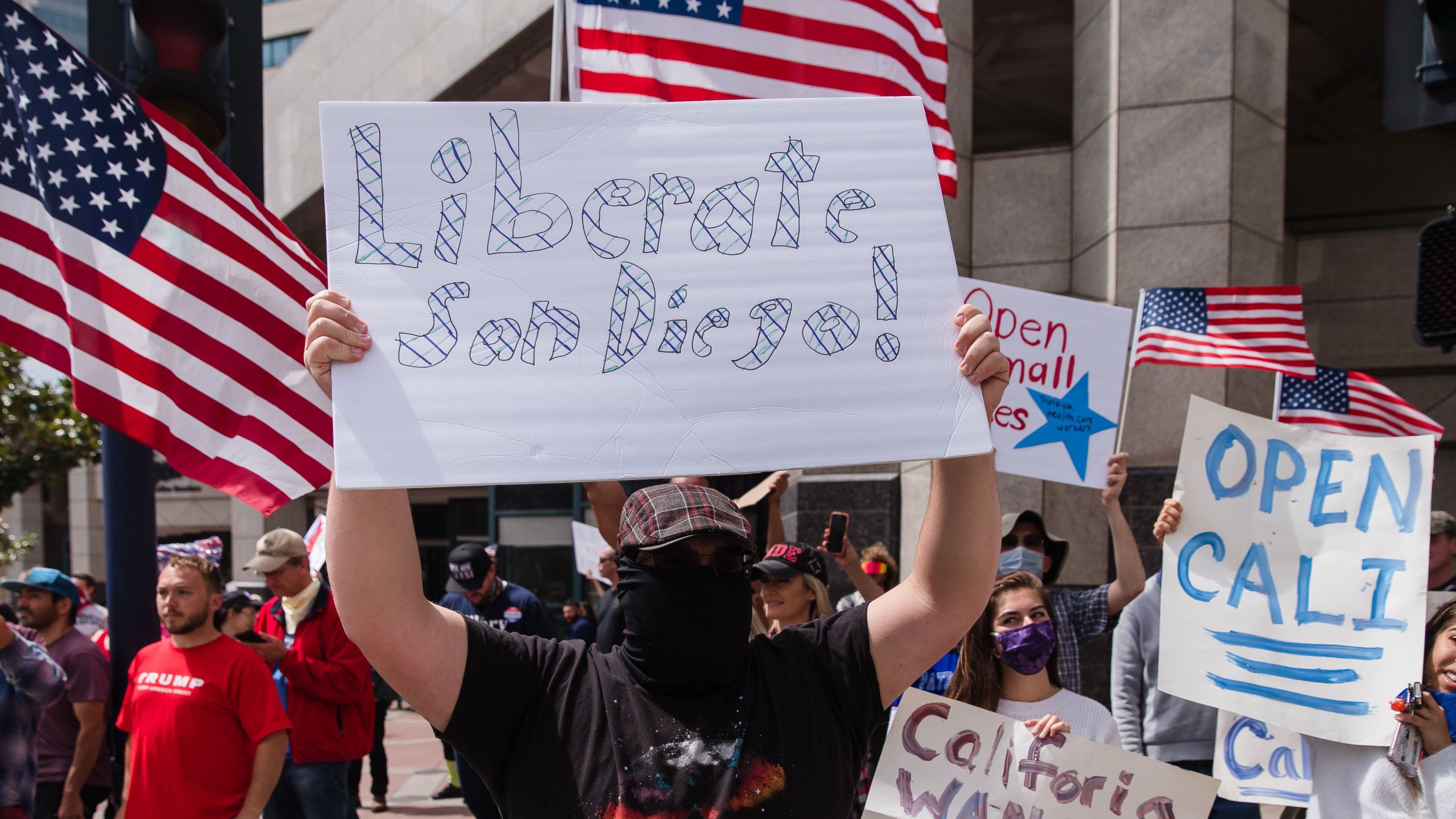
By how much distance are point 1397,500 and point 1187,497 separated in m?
0.68

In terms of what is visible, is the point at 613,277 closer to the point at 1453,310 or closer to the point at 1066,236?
the point at 1453,310

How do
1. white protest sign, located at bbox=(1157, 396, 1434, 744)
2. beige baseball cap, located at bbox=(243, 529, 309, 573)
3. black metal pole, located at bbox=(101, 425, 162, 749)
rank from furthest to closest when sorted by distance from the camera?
1. beige baseball cap, located at bbox=(243, 529, 309, 573)
2. black metal pole, located at bbox=(101, 425, 162, 749)
3. white protest sign, located at bbox=(1157, 396, 1434, 744)

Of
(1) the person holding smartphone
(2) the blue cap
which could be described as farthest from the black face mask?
(1) the person holding smartphone

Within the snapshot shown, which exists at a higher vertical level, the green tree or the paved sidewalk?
the green tree

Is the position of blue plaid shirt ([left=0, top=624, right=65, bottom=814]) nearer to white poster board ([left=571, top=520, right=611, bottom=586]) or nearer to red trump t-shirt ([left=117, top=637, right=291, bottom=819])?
red trump t-shirt ([left=117, top=637, right=291, bottom=819])

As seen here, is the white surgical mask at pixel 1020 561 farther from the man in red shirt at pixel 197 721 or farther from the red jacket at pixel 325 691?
the red jacket at pixel 325 691

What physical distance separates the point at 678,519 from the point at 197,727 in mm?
3294

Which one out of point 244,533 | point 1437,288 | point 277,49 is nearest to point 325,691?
point 1437,288

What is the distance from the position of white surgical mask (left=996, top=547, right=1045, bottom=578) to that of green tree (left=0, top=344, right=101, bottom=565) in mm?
20967

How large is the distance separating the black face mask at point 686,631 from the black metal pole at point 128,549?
11.7ft

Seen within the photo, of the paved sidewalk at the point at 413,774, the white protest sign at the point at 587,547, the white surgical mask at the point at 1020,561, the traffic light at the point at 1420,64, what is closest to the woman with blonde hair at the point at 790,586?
the white surgical mask at the point at 1020,561

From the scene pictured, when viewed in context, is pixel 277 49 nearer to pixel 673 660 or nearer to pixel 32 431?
pixel 32 431

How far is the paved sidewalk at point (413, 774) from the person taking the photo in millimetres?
8898

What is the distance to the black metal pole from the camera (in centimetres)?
494
